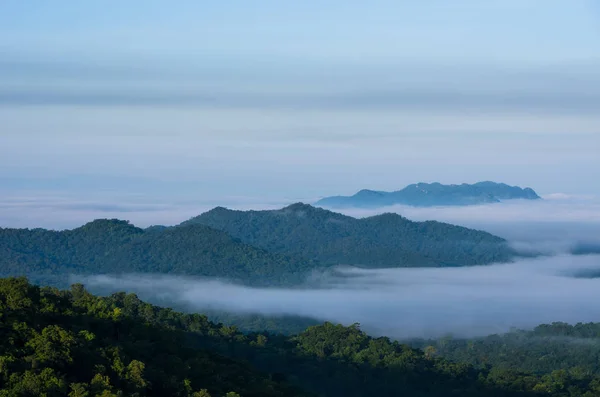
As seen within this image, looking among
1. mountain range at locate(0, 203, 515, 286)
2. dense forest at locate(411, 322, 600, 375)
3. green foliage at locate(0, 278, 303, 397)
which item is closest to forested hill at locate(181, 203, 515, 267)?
mountain range at locate(0, 203, 515, 286)

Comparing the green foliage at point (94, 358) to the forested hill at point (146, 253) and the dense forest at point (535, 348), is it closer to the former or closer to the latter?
the dense forest at point (535, 348)

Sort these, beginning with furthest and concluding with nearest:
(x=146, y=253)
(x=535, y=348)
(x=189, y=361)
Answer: (x=146, y=253), (x=535, y=348), (x=189, y=361)

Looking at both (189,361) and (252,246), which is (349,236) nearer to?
(252,246)

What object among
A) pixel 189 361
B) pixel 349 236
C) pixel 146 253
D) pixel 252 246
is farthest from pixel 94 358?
pixel 349 236

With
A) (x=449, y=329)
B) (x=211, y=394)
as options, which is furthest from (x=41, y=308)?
(x=449, y=329)

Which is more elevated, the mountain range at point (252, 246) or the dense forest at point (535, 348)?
the mountain range at point (252, 246)

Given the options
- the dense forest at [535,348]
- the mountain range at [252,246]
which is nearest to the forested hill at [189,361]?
the dense forest at [535,348]

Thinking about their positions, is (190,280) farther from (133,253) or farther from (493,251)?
(493,251)
